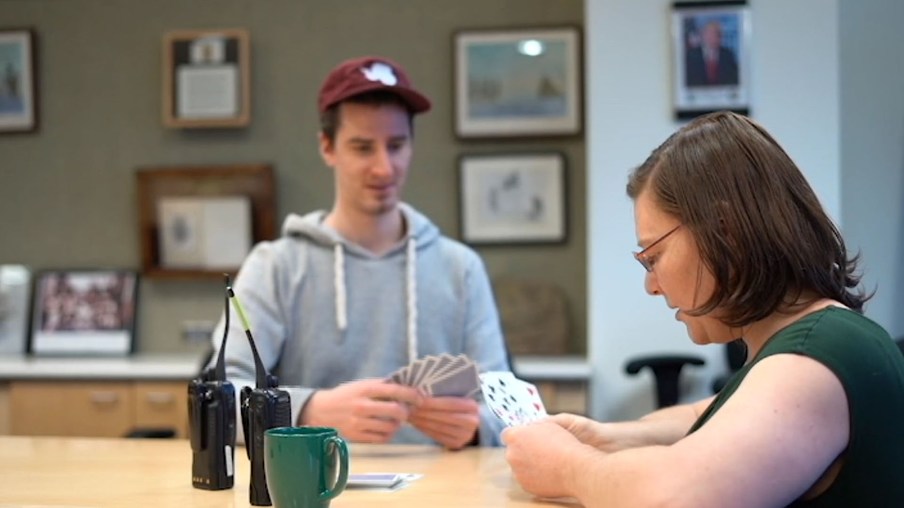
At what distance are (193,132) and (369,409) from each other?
289 centimetres

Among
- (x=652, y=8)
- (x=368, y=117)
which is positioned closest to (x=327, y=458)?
(x=368, y=117)

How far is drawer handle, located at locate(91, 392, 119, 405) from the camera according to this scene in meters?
3.93

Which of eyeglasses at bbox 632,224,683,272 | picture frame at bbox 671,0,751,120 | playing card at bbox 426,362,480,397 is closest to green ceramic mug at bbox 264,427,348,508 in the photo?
eyeglasses at bbox 632,224,683,272

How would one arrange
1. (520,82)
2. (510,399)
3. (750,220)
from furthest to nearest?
(520,82)
(510,399)
(750,220)

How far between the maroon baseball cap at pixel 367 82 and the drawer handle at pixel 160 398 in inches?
72.6

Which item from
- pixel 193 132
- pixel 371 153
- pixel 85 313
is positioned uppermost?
pixel 193 132

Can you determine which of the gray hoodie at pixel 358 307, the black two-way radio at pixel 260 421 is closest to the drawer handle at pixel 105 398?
the gray hoodie at pixel 358 307

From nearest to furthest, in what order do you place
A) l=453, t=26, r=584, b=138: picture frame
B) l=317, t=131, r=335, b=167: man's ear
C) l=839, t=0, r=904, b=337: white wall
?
1. l=317, t=131, r=335, b=167: man's ear
2. l=839, t=0, r=904, b=337: white wall
3. l=453, t=26, r=584, b=138: picture frame

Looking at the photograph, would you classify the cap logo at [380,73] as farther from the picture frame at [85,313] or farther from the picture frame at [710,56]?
the picture frame at [85,313]

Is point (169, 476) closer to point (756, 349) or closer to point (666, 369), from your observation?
point (756, 349)

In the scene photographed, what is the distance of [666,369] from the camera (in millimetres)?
3668

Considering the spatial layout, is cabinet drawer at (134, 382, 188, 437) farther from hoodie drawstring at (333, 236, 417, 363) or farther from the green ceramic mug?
the green ceramic mug

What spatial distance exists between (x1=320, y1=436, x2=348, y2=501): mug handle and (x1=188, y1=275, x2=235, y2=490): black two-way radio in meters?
0.31

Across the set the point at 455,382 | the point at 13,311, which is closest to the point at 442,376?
the point at 455,382
